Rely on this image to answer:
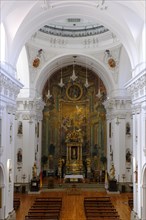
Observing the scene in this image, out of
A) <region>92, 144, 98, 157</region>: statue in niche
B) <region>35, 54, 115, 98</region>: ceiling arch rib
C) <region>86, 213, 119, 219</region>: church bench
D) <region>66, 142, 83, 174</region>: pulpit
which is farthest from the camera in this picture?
<region>92, 144, 98, 157</region>: statue in niche

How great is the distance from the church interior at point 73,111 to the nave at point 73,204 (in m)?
0.06

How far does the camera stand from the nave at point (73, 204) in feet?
54.5

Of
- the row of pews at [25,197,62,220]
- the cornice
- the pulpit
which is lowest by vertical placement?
the row of pews at [25,197,62,220]

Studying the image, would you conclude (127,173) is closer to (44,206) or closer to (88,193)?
(88,193)

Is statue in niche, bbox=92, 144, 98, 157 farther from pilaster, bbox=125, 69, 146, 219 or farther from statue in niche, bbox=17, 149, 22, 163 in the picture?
pilaster, bbox=125, 69, 146, 219

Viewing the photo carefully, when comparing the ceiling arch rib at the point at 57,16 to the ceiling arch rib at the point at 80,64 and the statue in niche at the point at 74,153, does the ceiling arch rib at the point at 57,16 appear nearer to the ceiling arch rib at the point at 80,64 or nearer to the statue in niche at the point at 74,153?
the ceiling arch rib at the point at 80,64

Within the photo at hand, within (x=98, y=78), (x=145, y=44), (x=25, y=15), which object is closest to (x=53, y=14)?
(x=25, y=15)

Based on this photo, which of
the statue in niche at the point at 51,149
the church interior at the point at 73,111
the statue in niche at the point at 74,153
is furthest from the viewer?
the statue in niche at the point at 51,149

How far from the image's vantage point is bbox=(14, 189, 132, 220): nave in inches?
654

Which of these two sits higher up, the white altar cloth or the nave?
the white altar cloth

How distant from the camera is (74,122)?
30031 millimetres

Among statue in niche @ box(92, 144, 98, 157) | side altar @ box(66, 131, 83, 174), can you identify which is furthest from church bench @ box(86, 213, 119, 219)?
statue in niche @ box(92, 144, 98, 157)

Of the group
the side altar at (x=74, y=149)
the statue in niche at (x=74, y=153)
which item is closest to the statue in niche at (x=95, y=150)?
the side altar at (x=74, y=149)

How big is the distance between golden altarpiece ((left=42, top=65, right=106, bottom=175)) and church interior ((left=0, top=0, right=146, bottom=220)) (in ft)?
0.31
